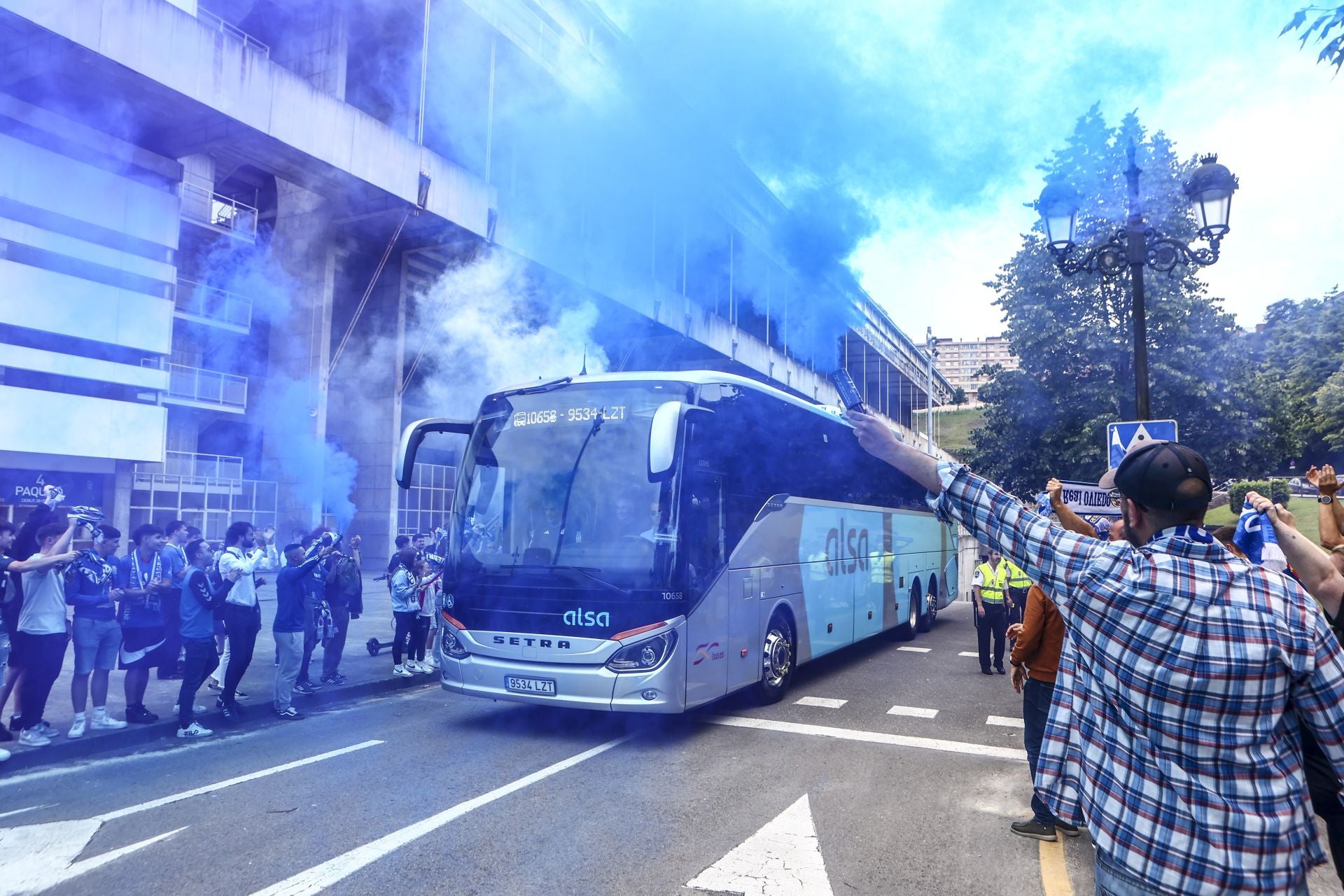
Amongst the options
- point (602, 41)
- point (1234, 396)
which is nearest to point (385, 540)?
point (602, 41)

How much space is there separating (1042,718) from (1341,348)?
4714 cm

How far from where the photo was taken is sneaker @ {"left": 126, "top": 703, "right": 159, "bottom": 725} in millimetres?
6875

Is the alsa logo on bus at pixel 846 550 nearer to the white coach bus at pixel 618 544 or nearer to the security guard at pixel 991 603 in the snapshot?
the security guard at pixel 991 603

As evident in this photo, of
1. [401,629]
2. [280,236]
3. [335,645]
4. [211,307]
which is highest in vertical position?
[280,236]

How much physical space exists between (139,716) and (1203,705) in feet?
25.5

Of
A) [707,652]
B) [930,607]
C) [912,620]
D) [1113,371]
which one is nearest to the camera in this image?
[707,652]

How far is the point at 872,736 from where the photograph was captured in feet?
22.3

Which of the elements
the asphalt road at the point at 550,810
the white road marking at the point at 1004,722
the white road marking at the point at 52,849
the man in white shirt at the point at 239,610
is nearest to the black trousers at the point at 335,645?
the asphalt road at the point at 550,810

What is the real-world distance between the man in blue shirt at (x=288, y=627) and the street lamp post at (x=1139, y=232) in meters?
8.20

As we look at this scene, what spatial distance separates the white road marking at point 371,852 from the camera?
3.77 metres

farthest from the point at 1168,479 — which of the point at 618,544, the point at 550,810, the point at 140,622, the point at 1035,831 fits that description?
the point at 140,622

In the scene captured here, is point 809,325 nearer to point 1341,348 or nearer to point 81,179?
point 81,179

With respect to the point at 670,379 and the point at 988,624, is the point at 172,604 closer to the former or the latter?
the point at 670,379

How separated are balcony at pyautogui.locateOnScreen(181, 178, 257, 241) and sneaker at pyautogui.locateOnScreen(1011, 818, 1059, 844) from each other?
A: 16528mm
